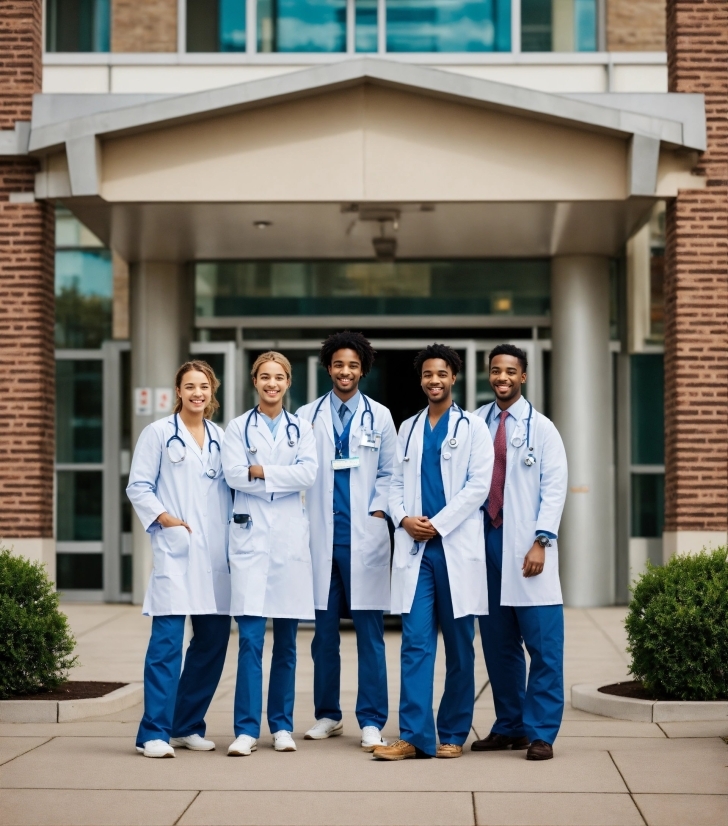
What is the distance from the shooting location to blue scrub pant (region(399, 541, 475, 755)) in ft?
22.5

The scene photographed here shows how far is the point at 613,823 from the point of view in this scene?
5457mm

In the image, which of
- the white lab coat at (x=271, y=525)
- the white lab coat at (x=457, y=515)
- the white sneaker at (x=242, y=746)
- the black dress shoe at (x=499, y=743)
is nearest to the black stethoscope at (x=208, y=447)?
the white lab coat at (x=271, y=525)

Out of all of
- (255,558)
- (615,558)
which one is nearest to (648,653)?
(255,558)

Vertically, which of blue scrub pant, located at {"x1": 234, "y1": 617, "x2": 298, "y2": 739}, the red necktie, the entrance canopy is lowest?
blue scrub pant, located at {"x1": 234, "y1": 617, "x2": 298, "y2": 739}

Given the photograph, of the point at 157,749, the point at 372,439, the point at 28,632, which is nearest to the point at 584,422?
the point at 372,439

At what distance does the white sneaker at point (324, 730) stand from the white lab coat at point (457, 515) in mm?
970

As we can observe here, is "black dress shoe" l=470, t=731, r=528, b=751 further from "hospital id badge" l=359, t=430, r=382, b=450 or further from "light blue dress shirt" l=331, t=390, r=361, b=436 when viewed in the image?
"light blue dress shirt" l=331, t=390, r=361, b=436

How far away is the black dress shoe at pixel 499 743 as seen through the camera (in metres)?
7.22

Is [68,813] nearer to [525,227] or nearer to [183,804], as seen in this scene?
[183,804]

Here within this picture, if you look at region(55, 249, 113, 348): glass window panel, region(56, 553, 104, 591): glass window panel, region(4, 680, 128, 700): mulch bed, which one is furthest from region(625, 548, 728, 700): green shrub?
region(55, 249, 113, 348): glass window panel

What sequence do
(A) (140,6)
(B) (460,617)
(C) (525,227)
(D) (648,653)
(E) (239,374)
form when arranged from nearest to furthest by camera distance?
(B) (460,617)
(D) (648,653)
(C) (525,227)
(E) (239,374)
(A) (140,6)

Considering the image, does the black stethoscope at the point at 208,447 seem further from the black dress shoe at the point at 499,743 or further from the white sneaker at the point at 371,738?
the black dress shoe at the point at 499,743

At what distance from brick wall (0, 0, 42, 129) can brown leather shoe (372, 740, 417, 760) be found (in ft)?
24.5

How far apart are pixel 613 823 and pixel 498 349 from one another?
2.73m
